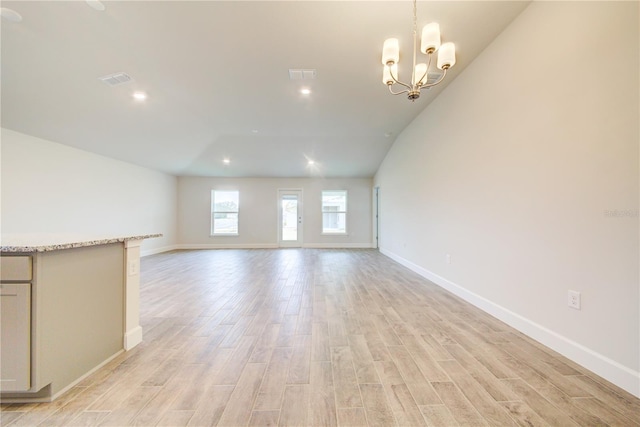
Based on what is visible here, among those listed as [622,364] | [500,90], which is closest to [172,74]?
[500,90]

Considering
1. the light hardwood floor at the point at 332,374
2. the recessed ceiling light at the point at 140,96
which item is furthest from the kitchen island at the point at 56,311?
the recessed ceiling light at the point at 140,96

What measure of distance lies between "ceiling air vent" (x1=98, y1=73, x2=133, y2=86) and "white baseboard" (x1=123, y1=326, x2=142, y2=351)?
122 inches

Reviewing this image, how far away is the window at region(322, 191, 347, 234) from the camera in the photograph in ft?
26.7

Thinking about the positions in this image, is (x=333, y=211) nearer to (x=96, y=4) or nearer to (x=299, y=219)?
(x=299, y=219)

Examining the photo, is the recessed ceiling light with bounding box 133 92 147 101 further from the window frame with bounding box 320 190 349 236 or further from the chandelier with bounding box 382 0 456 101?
the window frame with bounding box 320 190 349 236

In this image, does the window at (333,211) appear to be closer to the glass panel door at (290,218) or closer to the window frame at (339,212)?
the window frame at (339,212)

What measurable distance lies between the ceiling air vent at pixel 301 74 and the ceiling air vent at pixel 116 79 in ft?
6.89

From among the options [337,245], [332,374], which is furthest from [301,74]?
[337,245]

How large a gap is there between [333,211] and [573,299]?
6.51 metres

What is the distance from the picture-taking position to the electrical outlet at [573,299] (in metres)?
1.81

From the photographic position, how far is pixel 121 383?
1561 millimetres

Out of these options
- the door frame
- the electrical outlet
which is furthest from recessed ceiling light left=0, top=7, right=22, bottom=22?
the door frame

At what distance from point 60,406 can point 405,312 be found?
2.69m

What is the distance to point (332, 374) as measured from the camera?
1.65 meters
